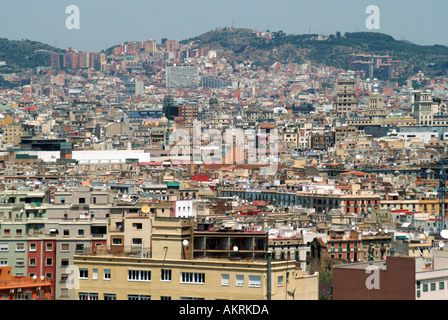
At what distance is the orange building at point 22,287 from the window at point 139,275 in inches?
109

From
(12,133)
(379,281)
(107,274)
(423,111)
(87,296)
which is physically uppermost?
(107,274)

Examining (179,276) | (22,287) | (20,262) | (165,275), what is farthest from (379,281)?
(20,262)

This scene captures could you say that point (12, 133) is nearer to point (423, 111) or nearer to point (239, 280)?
point (423, 111)

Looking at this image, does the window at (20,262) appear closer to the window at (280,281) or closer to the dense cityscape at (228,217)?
the dense cityscape at (228,217)

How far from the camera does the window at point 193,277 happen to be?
17297 mm

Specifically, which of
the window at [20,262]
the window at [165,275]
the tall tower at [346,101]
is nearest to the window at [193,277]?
the window at [165,275]

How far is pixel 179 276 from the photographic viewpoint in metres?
17.5

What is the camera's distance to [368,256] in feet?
118

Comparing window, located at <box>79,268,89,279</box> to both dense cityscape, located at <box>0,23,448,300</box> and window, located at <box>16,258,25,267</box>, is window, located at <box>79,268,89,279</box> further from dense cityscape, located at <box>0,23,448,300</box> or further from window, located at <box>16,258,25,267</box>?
window, located at <box>16,258,25,267</box>

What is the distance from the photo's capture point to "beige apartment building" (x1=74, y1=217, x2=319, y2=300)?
55.6 feet

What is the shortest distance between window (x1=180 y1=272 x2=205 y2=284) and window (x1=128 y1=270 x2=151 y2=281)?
0.48 m

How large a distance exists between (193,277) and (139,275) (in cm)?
78

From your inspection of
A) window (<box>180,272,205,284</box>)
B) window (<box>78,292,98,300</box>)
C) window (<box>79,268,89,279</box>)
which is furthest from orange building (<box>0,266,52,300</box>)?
window (<box>180,272,205,284</box>)
